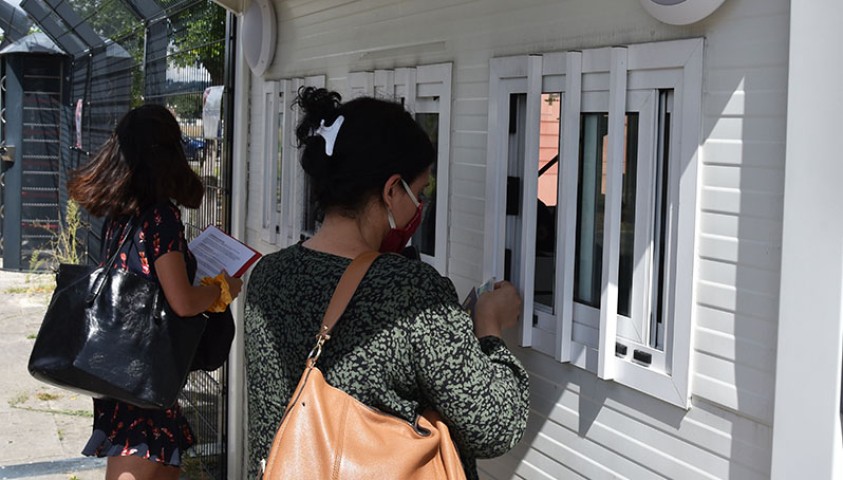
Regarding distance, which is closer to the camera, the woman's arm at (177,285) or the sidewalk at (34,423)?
the woman's arm at (177,285)

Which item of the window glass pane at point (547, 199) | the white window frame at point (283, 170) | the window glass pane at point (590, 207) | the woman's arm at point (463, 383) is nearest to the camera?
the woman's arm at point (463, 383)

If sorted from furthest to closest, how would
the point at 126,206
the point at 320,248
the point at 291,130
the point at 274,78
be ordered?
1. the point at 274,78
2. the point at 291,130
3. the point at 126,206
4. the point at 320,248

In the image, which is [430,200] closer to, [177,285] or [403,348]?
[177,285]

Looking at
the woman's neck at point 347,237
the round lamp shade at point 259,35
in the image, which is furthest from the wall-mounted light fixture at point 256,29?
the woman's neck at point 347,237

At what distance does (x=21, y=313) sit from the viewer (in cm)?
1090

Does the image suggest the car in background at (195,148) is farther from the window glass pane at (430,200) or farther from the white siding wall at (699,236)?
the white siding wall at (699,236)

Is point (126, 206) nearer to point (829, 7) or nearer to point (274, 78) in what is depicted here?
point (274, 78)

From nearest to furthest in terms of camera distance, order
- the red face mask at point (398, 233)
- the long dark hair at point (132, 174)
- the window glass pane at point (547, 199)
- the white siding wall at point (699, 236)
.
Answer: the white siding wall at point (699, 236)
the red face mask at point (398, 233)
the window glass pane at point (547, 199)
the long dark hair at point (132, 174)

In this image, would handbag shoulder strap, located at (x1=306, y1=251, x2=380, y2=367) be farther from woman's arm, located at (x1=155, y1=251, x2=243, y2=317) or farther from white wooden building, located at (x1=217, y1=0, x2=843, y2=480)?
woman's arm, located at (x1=155, y1=251, x2=243, y2=317)

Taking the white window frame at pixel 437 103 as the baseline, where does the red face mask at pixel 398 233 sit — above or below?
below

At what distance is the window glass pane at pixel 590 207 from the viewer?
2670 mm

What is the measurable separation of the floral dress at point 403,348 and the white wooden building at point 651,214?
0.35 m

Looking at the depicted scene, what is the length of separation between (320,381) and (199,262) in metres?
1.86

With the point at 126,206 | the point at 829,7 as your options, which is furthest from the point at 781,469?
the point at 126,206
